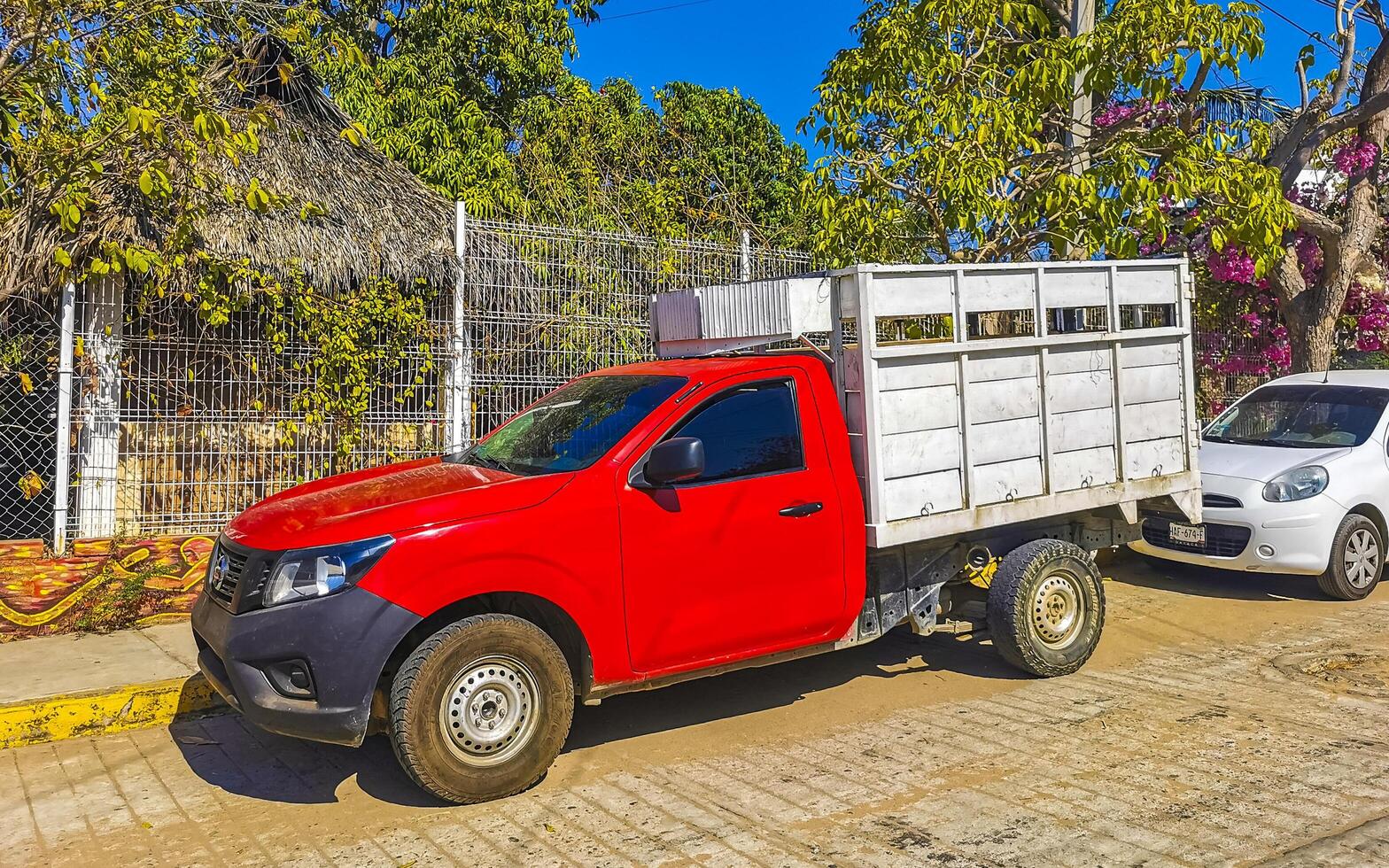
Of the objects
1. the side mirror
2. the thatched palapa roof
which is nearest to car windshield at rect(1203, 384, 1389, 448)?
the side mirror

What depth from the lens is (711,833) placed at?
4.31 meters

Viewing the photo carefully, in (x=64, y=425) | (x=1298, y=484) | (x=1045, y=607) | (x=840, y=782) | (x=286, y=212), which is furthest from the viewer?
(x=286, y=212)

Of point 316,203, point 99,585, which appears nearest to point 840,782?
point 99,585

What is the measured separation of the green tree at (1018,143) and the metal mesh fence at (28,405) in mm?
6098

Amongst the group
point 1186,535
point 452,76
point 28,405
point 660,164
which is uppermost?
point 452,76

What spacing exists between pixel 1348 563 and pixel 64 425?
9.83 metres

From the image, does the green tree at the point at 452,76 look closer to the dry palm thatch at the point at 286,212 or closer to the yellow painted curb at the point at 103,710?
the dry palm thatch at the point at 286,212

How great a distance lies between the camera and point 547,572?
4.79m

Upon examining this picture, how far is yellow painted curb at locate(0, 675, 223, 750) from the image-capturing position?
5652 millimetres

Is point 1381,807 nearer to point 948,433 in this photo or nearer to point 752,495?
point 948,433

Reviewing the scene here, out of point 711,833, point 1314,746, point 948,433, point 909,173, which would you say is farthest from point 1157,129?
point 711,833

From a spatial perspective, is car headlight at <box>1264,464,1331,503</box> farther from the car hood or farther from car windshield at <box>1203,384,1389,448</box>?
car windshield at <box>1203,384,1389,448</box>

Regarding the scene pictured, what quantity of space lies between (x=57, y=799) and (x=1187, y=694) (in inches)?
229

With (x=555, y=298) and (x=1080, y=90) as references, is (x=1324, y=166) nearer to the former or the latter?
(x=1080, y=90)
